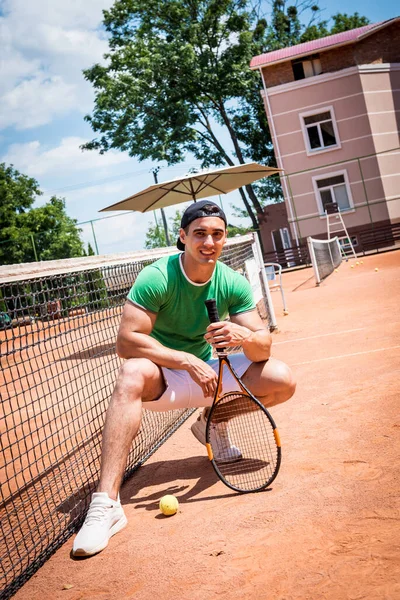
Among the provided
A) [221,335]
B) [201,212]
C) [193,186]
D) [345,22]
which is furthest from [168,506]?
[345,22]

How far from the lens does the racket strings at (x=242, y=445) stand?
3396mm

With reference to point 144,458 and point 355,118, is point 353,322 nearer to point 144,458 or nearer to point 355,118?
point 144,458

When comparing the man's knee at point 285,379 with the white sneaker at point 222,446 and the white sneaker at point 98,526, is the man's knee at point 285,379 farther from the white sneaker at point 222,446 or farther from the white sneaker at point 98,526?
the white sneaker at point 98,526

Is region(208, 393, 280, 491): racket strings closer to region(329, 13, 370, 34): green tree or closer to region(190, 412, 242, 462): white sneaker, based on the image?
region(190, 412, 242, 462): white sneaker

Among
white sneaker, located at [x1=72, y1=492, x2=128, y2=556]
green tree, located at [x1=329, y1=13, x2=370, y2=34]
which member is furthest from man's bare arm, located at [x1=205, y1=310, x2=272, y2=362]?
green tree, located at [x1=329, y1=13, x2=370, y2=34]

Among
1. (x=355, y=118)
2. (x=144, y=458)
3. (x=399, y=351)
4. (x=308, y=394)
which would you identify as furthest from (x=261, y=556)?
(x=355, y=118)

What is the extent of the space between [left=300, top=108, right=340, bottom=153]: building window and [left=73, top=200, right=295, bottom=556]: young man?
85.3 feet

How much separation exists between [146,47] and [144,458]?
3066cm

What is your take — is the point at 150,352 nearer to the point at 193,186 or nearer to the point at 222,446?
the point at 222,446

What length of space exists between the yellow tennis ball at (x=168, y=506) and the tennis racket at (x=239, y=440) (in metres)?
0.31

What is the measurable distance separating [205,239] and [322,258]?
14626 millimetres

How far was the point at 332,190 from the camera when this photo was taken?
2803cm

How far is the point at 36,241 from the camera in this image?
29.7m

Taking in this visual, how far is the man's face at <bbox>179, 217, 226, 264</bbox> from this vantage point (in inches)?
138
